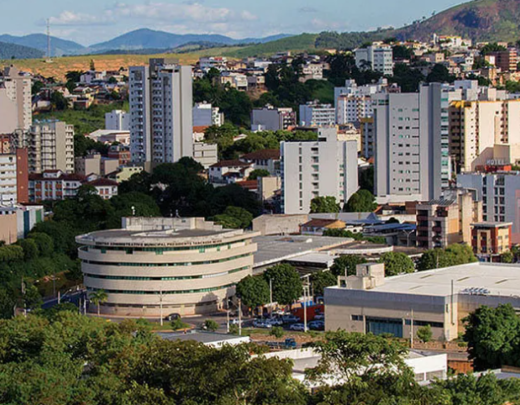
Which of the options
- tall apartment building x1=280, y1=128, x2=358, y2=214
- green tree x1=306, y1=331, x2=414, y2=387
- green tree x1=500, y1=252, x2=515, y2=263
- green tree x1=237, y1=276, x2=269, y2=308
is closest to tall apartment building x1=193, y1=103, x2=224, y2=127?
tall apartment building x1=280, y1=128, x2=358, y2=214

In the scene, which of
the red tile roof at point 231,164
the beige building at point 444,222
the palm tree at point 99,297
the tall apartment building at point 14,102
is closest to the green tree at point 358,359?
the palm tree at point 99,297

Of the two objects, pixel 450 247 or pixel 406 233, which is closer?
pixel 450 247

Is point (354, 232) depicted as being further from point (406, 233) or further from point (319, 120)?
point (319, 120)

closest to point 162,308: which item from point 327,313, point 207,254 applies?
point 207,254

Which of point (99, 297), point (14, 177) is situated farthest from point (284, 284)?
point (14, 177)

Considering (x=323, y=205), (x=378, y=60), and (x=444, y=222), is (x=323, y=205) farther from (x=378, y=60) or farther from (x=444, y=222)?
(x=378, y=60)

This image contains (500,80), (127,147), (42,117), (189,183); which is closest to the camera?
(189,183)
